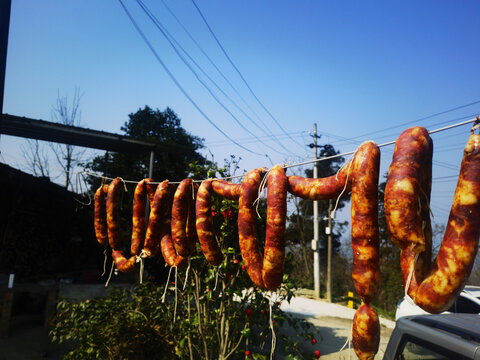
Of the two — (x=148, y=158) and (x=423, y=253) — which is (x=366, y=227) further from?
(x=148, y=158)

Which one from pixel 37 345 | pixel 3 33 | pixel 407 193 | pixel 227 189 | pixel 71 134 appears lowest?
pixel 37 345

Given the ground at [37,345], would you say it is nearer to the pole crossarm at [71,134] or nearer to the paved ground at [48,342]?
the paved ground at [48,342]

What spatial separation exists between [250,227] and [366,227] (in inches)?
31.3

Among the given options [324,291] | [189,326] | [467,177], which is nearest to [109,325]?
[189,326]

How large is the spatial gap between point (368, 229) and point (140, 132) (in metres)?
17.6

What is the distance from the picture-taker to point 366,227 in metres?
1.57

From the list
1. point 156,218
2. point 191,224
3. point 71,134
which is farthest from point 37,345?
point 191,224

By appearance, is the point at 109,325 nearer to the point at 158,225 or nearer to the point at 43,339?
the point at 158,225

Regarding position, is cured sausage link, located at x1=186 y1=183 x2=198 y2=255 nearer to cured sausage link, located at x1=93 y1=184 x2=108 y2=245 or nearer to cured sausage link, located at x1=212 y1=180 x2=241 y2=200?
cured sausage link, located at x1=212 y1=180 x2=241 y2=200

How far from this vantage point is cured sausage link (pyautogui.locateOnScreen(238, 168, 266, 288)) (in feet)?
6.95

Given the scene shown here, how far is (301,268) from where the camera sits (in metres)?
20.5

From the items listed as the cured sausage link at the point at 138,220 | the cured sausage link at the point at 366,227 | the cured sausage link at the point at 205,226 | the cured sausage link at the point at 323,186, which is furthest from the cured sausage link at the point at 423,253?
the cured sausage link at the point at 138,220

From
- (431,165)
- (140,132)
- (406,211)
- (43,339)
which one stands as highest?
(140,132)

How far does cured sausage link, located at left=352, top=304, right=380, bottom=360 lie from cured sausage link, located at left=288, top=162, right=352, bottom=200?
2.08 ft
